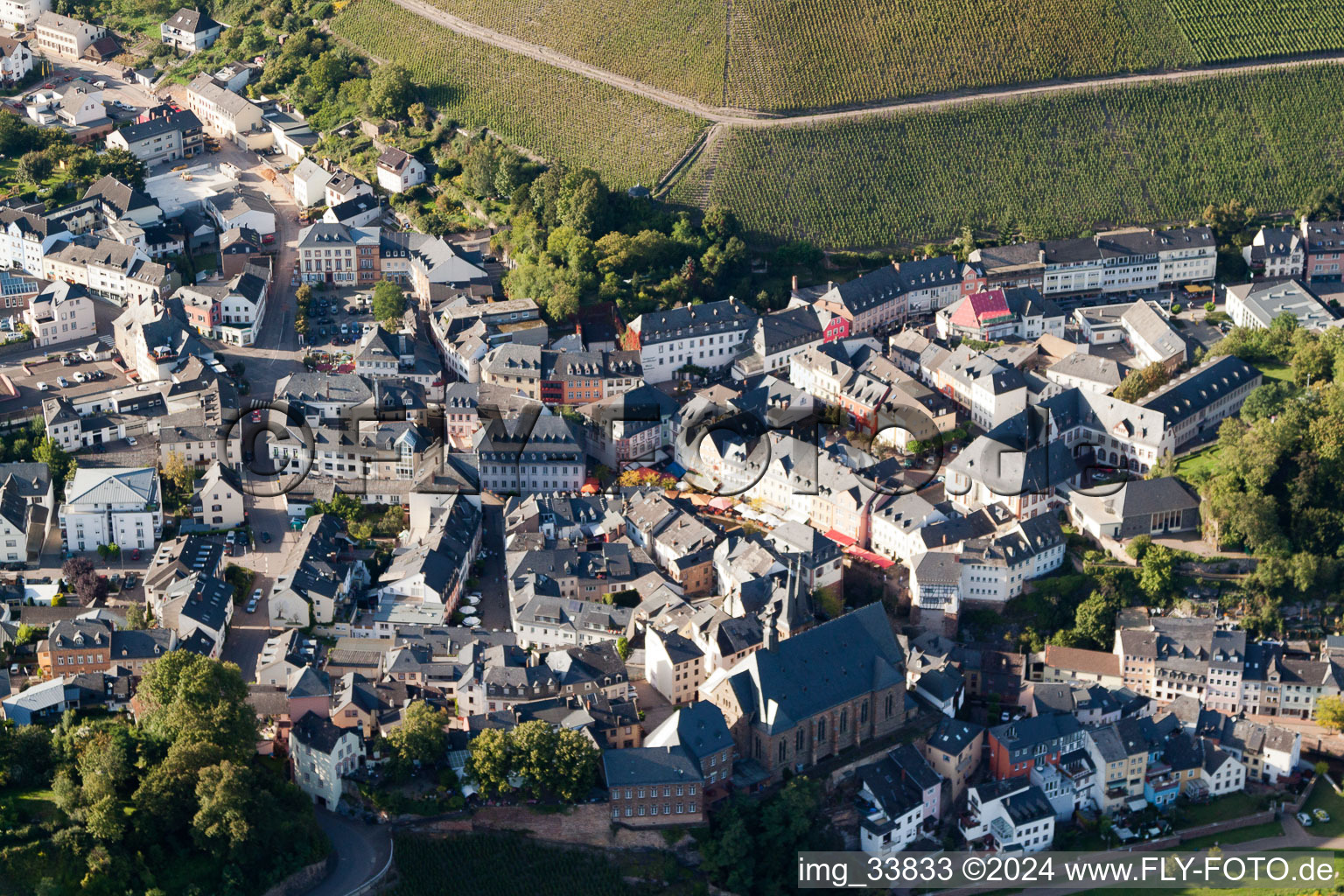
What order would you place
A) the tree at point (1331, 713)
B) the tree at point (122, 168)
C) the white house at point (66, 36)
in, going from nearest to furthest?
the tree at point (1331, 713)
the tree at point (122, 168)
the white house at point (66, 36)

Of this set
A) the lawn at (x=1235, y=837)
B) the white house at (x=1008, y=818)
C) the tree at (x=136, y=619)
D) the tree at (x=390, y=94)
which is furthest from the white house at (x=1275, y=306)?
the tree at (x=136, y=619)

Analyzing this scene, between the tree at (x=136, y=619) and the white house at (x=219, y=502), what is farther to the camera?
the white house at (x=219, y=502)

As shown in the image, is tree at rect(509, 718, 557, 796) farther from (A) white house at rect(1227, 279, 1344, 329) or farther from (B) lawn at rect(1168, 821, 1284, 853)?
(A) white house at rect(1227, 279, 1344, 329)

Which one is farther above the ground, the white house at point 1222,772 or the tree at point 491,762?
the tree at point 491,762

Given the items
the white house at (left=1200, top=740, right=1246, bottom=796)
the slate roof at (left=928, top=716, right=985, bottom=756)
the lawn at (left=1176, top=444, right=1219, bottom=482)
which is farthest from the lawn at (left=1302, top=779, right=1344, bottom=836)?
the lawn at (left=1176, top=444, right=1219, bottom=482)

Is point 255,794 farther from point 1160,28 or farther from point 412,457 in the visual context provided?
point 1160,28

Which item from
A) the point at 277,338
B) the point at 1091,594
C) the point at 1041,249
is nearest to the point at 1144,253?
the point at 1041,249

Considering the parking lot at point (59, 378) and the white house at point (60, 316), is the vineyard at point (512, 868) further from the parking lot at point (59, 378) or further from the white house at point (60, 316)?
the white house at point (60, 316)
